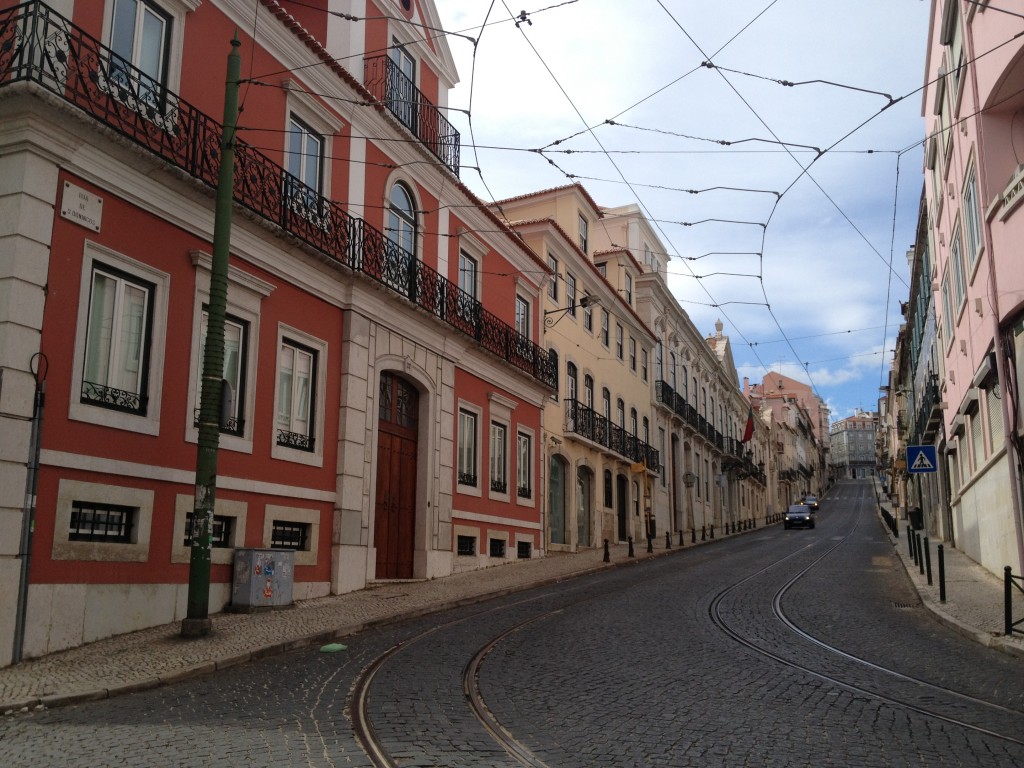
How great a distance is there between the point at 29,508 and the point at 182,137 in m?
5.26

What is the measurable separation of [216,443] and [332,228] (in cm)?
583

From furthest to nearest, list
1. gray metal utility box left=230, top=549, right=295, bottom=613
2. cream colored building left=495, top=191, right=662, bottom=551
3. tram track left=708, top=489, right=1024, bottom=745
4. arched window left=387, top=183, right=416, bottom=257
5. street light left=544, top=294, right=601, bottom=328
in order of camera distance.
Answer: cream colored building left=495, top=191, right=662, bottom=551 → street light left=544, top=294, right=601, bottom=328 → arched window left=387, top=183, right=416, bottom=257 → gray metal utility box left=230, top=549, right=295, bottom=613 → tram track left=708, top=489, right=1024, bottom=745

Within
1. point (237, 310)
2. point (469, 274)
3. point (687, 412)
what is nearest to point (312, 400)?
point (237, 310)

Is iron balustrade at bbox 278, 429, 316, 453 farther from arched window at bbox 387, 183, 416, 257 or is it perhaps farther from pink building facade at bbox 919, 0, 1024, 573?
pink building facade at bbox 919, 0, 1024, 573

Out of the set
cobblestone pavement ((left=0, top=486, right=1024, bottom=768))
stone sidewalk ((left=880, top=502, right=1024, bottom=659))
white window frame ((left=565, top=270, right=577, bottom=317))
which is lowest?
cobblestone pavement ((left=0, top=486, right=1024, bottom=768))

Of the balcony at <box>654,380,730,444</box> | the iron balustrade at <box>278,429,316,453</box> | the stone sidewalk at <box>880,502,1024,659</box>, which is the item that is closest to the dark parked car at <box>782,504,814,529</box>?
the balcony at <box>654,380,730,444</box>

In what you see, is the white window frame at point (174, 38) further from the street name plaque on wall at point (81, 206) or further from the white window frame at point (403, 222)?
the white window frame at point (403, 222)

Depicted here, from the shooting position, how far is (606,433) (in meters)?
30.0

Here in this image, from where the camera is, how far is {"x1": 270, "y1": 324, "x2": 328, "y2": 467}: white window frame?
13.3m

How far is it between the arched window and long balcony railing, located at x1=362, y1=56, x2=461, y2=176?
1.20m

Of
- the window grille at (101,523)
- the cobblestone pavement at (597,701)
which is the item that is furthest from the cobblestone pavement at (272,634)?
the window grille at (101,523)

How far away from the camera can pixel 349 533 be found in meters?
14.6

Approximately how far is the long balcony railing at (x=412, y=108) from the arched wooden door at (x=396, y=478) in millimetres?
4982

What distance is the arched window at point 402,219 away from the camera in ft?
55.9
